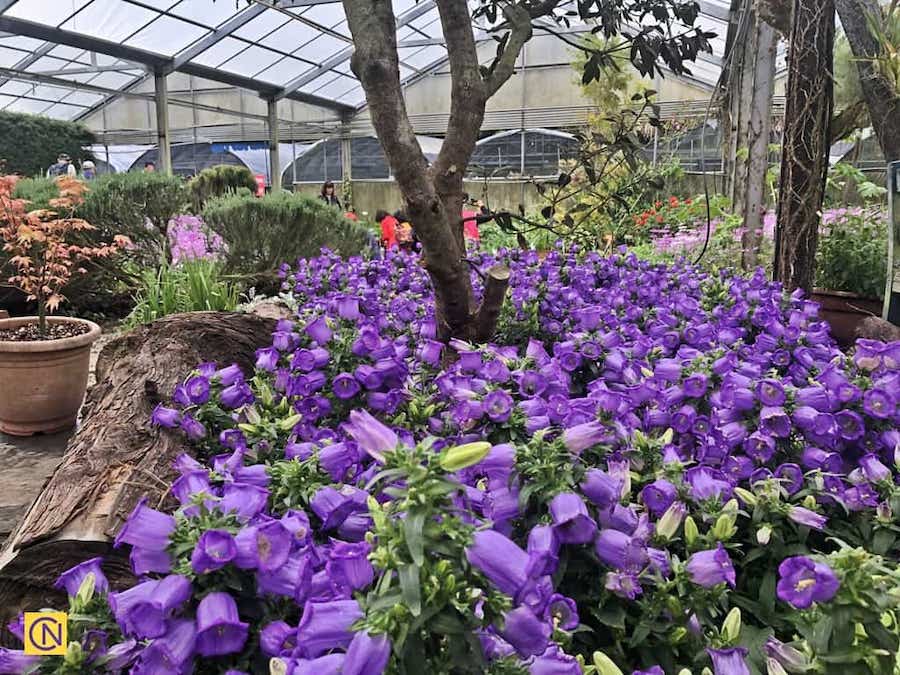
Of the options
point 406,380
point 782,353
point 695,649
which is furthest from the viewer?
point 782,353

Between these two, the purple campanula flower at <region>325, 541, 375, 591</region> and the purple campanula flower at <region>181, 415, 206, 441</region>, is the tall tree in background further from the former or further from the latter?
the purple campanula flower at <region>325, 541, 375, 591</region>

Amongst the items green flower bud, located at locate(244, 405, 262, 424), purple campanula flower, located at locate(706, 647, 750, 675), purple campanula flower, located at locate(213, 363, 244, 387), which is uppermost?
purple campanula flower, located at locate(213, 363, 244, 387)

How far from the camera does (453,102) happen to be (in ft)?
7.07

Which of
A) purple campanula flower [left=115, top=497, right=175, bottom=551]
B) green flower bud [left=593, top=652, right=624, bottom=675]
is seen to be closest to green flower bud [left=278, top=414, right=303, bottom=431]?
purple campanula flower [left=115, top=497, right=175, bottom=551]

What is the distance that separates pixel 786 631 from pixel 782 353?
3.25ft

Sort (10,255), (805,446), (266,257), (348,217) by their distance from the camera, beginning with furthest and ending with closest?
1. (348,217)
2. (266,257)
3. (10,255)
4. (805,446)

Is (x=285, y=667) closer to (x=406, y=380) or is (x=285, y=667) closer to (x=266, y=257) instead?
(x=406, y=380)

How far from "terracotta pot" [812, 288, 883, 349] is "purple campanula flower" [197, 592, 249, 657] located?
11.1 feet

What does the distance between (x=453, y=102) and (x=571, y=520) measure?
162 cm

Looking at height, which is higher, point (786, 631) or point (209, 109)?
point (209, 109)

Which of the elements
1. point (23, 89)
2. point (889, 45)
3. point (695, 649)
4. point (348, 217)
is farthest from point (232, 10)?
point (695, 649)

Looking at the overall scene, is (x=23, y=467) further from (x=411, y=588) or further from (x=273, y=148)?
(x=273, y=148)

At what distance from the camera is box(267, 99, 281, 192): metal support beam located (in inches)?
722

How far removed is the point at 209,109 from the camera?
57.8 ft
